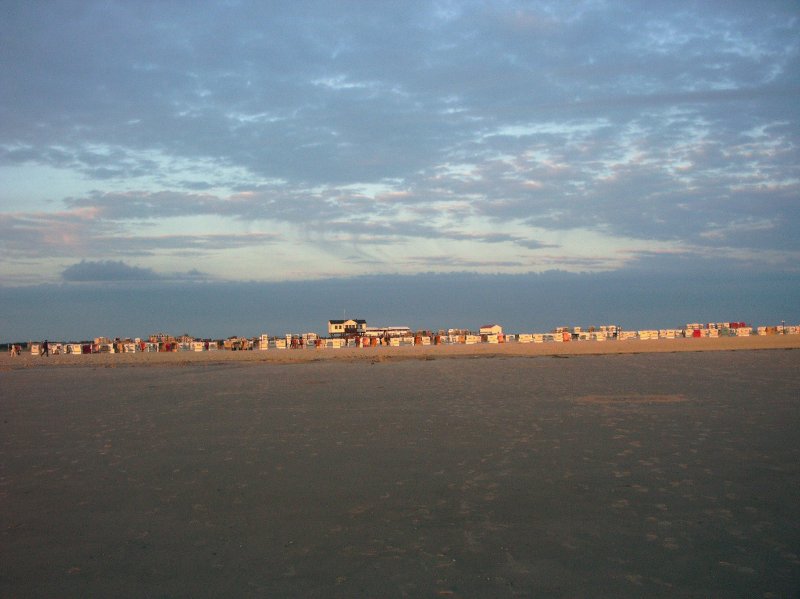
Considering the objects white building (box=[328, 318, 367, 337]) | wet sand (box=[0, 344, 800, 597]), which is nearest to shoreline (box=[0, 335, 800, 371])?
wet sand (box=[0, 344, 800, 597])

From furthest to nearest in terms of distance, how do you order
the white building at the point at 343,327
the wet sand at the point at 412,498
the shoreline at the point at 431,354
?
the white building at the point at 343,327
the shoreline at the point at 431,354
the wet sand at the point at 412,498

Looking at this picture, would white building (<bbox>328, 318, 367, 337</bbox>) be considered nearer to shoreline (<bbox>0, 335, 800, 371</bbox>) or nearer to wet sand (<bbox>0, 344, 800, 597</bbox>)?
shoreline (<bbox>0, 335, 800, 371</bbox>)

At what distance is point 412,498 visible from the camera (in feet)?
26.0

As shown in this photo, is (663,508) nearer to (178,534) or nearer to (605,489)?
(605,489)

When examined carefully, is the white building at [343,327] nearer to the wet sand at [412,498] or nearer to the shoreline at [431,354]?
Answer: the shoreline at [431,354]

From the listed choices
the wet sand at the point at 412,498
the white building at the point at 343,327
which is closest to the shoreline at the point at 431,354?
the wet sand at the point at 412,498

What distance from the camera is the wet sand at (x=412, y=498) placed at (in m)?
5.70

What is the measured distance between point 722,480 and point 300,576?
18.2 feet

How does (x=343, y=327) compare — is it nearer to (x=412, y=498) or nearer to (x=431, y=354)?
(x=431, y=354)

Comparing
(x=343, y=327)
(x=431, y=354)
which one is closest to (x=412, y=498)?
(x=431, y=354)

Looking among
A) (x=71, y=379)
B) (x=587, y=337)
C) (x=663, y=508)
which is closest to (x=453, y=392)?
(x=663, y=508)

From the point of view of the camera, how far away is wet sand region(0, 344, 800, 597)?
225 inches

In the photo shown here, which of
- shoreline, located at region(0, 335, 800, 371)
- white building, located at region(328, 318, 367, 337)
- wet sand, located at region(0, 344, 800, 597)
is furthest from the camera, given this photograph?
white building, located at region(328, 318, 367, 337)

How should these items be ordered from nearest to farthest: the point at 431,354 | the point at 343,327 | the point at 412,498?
the point at 412,498
the point at 431,354
the point at 343,327
